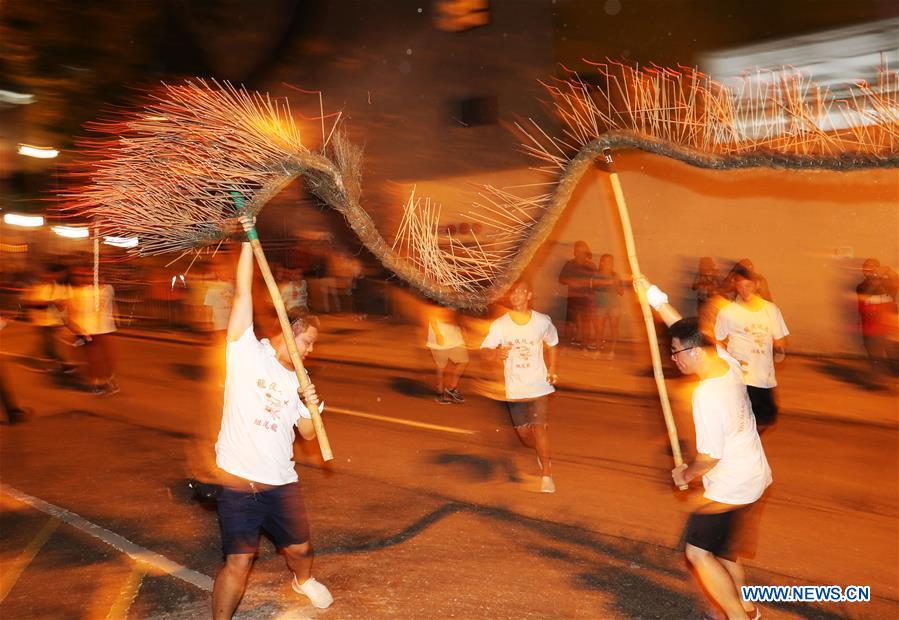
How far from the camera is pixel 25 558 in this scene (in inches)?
210

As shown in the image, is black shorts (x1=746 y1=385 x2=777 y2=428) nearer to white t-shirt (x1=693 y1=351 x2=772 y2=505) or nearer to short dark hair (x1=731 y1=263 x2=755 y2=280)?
short dark hair (x1=731 y1=263 x2=755 y2=280)

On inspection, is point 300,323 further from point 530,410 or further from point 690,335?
point 530,410

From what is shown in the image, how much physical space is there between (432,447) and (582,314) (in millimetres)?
6234

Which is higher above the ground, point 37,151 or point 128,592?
point 37,151

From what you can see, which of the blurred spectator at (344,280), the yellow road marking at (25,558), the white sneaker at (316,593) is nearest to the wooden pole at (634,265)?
the white sneaker at (316,593)

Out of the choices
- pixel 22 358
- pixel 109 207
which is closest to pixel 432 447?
pixel 109 207

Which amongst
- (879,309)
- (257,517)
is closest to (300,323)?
(257,517)

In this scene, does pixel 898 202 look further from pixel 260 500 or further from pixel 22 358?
pixel 22 358

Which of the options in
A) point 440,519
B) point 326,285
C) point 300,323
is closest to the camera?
→ point 300,323

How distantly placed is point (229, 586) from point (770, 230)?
39.0ft

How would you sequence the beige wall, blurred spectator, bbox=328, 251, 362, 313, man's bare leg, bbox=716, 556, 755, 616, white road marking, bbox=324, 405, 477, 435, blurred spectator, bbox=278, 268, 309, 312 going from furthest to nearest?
1. blurred spectator, bbox=328, 251, 362, 313
2. the beige wall
3. blurred spectator, bbox=278, 268, 309, 312
4. white road marking, bbox=324, 405, 477, 435
5. man's bare leg, bbox=716, 556, 755, 616

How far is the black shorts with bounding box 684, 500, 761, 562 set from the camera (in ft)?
12.7

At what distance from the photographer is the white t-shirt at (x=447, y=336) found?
972 cm

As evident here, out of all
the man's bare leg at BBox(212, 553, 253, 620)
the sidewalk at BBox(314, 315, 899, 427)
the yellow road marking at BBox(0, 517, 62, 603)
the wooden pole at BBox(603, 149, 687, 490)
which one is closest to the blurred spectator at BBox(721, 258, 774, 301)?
the sidewalk at BBox(314, 315, 899, 427)
